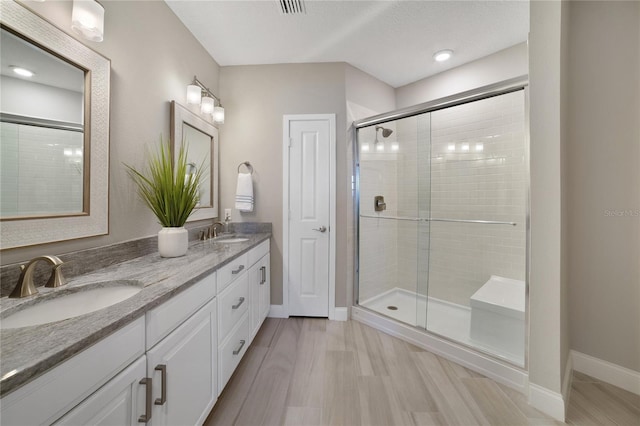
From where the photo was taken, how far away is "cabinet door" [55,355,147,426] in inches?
24.0

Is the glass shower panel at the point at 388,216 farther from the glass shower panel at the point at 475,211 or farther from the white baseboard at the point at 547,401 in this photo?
the white baseboard at the point at 547,401

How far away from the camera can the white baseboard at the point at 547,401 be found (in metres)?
1.31

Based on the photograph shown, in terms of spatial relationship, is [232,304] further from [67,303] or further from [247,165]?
[247,165]

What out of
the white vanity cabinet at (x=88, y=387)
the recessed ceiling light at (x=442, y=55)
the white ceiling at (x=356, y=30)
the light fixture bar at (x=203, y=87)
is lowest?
the white vanity cabinet at (x=88, y=387)

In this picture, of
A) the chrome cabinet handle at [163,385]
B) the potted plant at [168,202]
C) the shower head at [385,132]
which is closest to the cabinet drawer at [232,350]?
the chrome cabinet handle at [163,385]

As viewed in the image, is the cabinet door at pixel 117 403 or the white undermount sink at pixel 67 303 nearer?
the cabinet door at pixel 117 403

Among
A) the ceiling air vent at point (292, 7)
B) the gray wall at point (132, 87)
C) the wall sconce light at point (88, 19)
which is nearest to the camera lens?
the wall sconce light at point (88, 19)

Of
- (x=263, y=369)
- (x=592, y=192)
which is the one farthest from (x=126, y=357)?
(x=592, y=192)

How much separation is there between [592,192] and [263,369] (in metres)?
2.50

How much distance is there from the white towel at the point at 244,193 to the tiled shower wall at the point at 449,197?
113 cm

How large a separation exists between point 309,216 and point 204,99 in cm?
138

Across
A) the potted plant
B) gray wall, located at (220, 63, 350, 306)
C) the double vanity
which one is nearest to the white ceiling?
gray wall, located at (220, 63, 350, 306)

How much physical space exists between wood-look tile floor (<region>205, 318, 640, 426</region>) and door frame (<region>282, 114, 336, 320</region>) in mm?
507

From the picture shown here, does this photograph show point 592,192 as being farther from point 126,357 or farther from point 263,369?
point 126,357
